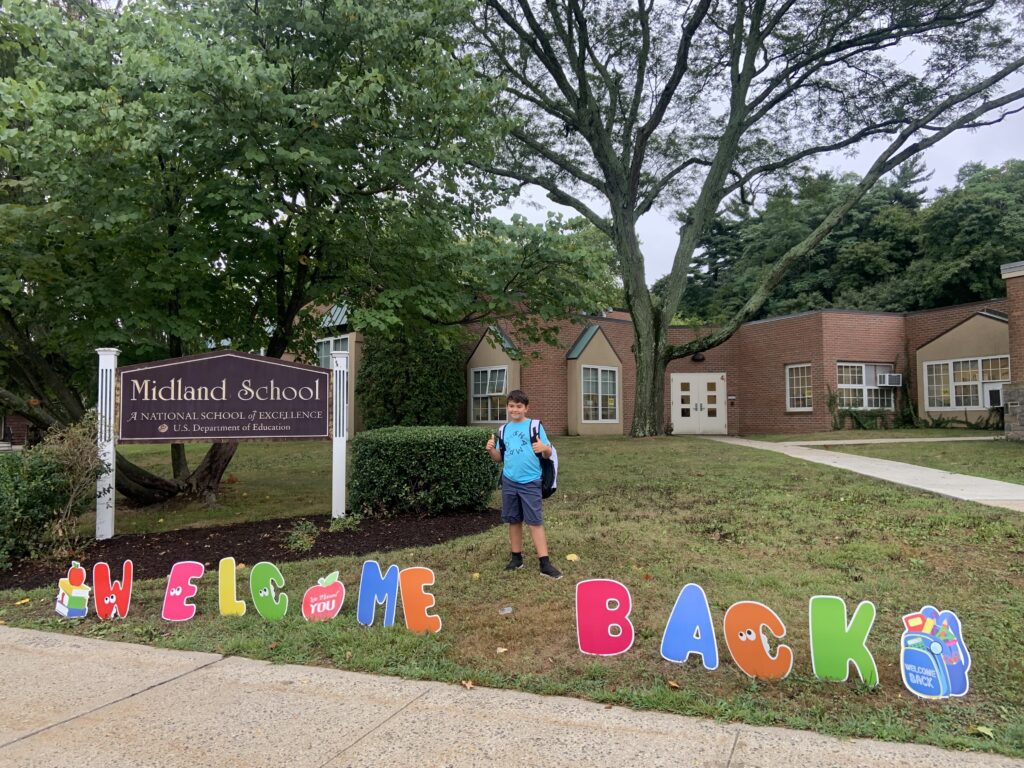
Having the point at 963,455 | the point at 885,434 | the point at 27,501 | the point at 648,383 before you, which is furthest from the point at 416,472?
the point at 885,434

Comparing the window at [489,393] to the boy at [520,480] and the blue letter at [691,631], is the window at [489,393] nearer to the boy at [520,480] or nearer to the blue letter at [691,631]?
the boy at [520,480]

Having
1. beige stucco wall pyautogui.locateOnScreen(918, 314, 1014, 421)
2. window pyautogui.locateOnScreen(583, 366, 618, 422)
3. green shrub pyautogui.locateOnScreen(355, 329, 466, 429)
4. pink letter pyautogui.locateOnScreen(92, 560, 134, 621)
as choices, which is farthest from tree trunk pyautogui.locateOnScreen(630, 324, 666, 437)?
pink letter pyautogui.locateOnScreen(92, 560, 134, 621)

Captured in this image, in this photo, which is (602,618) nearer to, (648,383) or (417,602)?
(417,602)

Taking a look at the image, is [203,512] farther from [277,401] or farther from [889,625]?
[889,625]

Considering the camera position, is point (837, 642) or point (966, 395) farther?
point (966, 395)

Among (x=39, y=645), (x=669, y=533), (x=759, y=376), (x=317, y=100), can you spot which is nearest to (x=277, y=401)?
(x=317, y=100)

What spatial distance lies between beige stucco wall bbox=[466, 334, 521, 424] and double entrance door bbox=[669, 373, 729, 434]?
664 centimetres

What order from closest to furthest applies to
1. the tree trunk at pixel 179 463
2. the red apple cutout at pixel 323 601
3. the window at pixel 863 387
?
1. the red apple cutout at pixel 323 601
2. the tree trunk at pixel 179 463
3. the window at pixel 863 387

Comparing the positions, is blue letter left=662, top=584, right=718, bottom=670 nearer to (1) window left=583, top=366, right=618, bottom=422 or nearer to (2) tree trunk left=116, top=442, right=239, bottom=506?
(2) tree trunk left=116, top=442, right=239, bottom=506

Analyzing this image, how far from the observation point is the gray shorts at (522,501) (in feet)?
18.4

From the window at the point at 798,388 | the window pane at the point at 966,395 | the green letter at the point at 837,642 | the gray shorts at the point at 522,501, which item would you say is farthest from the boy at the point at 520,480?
the window pane at the point at 966,395

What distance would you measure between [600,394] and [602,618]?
17.7 meters

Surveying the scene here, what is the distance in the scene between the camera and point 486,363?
840 inches

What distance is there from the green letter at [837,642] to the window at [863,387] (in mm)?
20301
